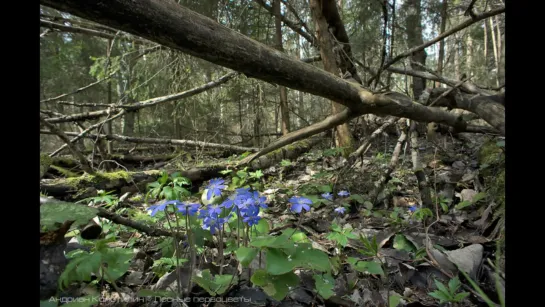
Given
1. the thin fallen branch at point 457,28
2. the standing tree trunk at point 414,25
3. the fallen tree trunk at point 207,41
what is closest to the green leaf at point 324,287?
the fallen tree trunk at point 207,41

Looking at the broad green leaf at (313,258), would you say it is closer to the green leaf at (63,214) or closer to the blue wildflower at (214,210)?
the blue wildflower at (214,210)

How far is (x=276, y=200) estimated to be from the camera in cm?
346

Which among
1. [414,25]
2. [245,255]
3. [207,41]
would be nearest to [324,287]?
[245,255]

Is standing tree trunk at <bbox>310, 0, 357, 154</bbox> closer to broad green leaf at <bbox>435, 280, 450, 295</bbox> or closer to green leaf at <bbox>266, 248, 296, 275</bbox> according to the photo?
broad green leaf at <bbox>435, 280, 450, 295</bbox>

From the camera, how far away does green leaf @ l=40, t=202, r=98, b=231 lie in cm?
120

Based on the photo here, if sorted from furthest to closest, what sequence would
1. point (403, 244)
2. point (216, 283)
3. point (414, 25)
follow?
point (414, 25), point (403, 244), point (216, 283)

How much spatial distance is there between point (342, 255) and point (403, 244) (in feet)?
1.59

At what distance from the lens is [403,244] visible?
2.01 m

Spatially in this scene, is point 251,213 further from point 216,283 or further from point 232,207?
point 216,283

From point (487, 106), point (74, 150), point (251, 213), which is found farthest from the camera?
point (74, 150)

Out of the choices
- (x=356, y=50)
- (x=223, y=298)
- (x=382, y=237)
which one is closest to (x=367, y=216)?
(x=382, y=237)

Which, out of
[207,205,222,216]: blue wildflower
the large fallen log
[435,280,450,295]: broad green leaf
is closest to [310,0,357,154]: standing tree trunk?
the large fallen log
